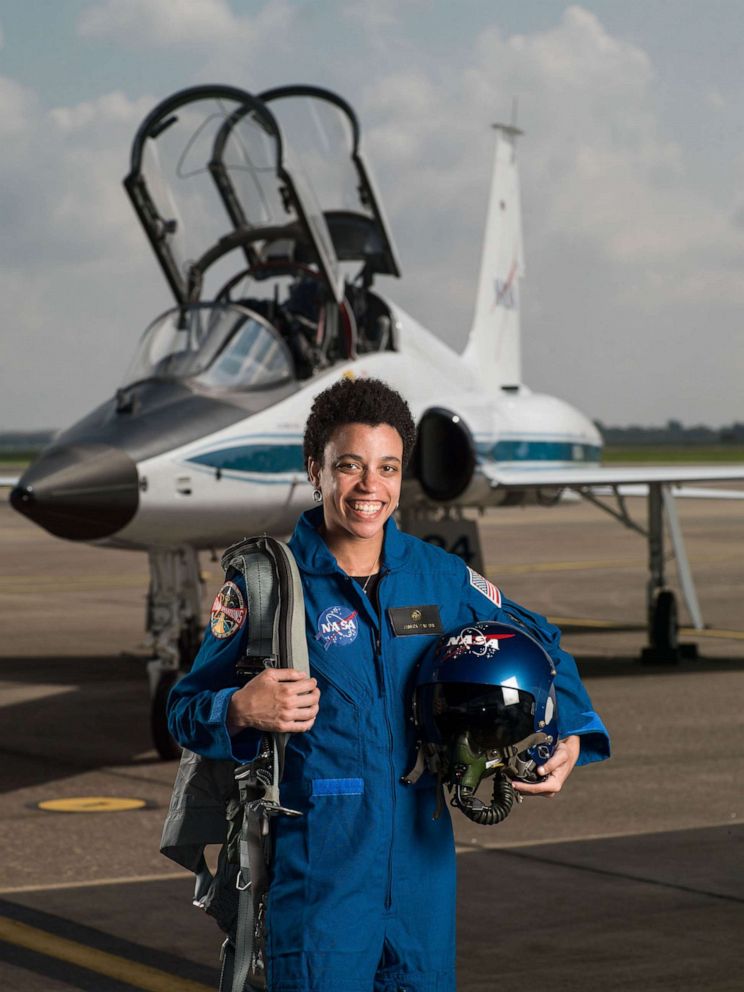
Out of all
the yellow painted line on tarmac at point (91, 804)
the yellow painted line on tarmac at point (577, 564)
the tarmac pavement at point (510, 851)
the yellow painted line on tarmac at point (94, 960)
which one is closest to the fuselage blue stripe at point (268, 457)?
the tarmac pavement at point (510, 851)

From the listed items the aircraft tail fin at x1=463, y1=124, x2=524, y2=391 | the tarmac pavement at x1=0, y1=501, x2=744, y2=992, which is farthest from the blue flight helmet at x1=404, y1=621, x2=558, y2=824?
the aircraft tail fin at x1=463, y1=124, x2=524, y2=391

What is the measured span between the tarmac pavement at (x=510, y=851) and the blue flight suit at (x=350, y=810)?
2.50m

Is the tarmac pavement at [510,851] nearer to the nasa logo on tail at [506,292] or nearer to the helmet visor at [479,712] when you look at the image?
the helmet visor at [479,712]

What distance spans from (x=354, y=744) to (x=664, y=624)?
40.4 feet

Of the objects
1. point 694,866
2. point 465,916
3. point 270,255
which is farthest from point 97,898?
point 270,255

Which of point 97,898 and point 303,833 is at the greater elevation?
point 303,833

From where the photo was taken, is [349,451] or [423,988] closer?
[423,988]

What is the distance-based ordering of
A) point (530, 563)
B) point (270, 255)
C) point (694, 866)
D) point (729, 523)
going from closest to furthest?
point (694, 866) < point (270, 255) < point (530, 563) < point (729, 523)

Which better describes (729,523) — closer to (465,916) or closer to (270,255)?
(270,255)

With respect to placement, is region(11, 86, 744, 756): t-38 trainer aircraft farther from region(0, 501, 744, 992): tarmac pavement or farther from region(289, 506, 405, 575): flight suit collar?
region(289, 506, 405, 575): flight suit collar

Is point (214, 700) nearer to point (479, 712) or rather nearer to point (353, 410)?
point (479, 712)

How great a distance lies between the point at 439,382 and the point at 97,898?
8378 mm

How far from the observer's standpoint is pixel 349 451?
3.79m

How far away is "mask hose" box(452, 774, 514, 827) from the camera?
3.63 meters
